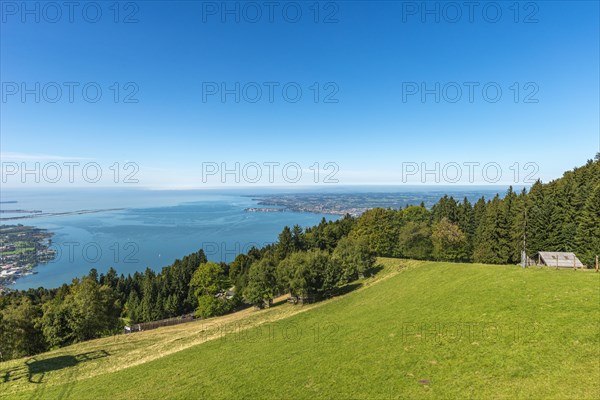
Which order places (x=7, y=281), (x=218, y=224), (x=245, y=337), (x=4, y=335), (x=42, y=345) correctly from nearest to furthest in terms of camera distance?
(x=245, y=337) < (x=4, y=335) < (x=42, y=345) < (x=7, y=281) < (x=218, y=224)

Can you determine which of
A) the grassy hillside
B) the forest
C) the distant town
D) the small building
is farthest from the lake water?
the small building

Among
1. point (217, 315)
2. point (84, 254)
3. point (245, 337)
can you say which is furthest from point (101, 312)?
point (84, 254)

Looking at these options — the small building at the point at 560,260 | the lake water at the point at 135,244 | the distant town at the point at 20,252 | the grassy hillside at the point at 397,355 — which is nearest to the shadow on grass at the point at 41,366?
the grassy hillside at the point at 397,355

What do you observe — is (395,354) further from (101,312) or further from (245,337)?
(101,312)

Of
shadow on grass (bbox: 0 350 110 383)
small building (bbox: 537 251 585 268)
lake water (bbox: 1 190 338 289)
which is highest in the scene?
small building (bbox: 537 251 585 268)

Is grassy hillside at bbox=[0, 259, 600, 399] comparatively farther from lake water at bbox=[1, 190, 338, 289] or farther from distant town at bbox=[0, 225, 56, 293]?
distant town at bbox=[0, 225, 56, 293]

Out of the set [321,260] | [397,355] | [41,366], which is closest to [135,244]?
[321,260]

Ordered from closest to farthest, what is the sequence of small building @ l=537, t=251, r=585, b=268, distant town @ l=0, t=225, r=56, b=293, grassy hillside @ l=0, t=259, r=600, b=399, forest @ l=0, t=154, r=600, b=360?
1. grassy hillside @ l=0, t=259, r=600, b=399
2. small building @ l=537, t=251, r=585, b=268
3. forest @ l=0, t=154, r=600, b=360
4. distant town @ l=0, t=225, r=56, b=293
